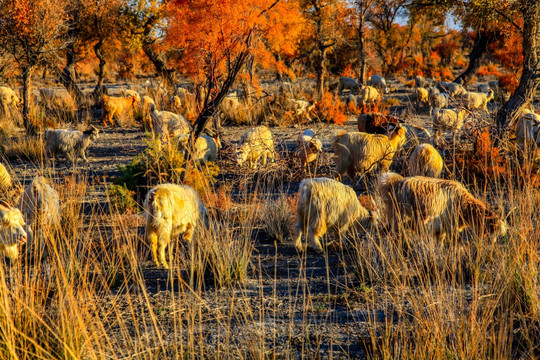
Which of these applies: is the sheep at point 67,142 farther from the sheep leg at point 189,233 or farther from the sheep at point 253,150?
the sheep leg at point 189,233

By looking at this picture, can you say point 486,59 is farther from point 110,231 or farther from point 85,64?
point 110,231

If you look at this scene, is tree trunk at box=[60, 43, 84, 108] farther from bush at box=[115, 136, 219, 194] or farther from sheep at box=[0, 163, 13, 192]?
bush at box=[115, 136, 219, 194]

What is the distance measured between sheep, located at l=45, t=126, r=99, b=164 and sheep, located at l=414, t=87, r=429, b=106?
12.3 m

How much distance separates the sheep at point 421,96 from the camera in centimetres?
1805

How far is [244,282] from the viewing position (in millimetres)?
4211

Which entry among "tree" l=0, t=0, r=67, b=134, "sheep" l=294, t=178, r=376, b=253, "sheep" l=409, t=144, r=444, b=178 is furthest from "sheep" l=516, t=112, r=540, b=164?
"tree" l=0, t=0, r=67, b=134

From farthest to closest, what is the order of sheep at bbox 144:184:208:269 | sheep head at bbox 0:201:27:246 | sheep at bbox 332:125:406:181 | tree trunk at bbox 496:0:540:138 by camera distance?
tree trunk at bbox 496:0:540:138 < sheep at bbox 332:125:406:181 < sheep at bbox 144:184:208:269 < sheep head at bbox 0:201:27:246

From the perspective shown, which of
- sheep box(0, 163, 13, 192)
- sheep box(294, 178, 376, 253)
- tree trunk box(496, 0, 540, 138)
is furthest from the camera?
tree trunk box(496, 0, 540, 138)

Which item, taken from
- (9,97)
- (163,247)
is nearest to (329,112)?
(9,97)

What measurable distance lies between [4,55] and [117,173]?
222 inches

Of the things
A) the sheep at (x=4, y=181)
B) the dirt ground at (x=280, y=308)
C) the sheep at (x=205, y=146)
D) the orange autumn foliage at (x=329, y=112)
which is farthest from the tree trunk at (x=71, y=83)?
the dirt ground at (x=280, y=308)

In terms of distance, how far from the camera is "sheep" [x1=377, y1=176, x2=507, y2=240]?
458 cm

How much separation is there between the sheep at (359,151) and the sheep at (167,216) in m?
3.36

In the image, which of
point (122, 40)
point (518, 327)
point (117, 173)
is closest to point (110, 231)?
point (117, 173)
